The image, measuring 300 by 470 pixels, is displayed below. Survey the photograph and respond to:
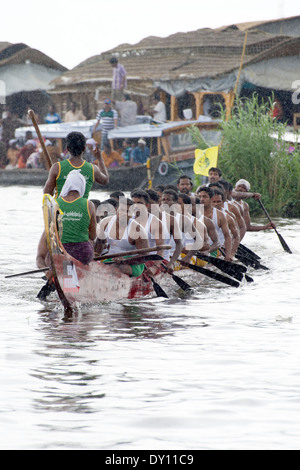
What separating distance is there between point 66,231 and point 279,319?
7.66 ft

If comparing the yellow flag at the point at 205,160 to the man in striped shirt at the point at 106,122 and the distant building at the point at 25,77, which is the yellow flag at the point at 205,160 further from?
the distant building at the point at 25,77

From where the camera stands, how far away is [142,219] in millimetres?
9602

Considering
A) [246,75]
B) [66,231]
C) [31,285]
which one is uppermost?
[246,75]

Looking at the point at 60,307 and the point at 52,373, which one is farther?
the point at 60,307

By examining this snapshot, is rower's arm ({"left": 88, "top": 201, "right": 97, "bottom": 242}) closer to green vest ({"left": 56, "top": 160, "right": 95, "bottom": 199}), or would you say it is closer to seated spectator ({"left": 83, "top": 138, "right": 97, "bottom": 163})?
green vest ({"left": 56, "top": 160, "right": 95, "bottom": 199})

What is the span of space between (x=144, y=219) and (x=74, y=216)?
1616 mm

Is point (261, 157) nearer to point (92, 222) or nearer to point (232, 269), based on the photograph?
point (232, 269)

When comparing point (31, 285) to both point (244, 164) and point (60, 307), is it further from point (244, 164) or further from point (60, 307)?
point (244, 164)

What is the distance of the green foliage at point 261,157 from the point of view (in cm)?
1736

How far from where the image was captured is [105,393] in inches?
220

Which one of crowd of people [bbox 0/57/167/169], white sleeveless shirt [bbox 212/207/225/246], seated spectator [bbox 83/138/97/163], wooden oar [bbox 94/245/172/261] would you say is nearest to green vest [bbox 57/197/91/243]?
wooden oar [bbox 94/245/172/261]

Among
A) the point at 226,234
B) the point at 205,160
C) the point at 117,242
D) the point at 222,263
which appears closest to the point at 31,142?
the point at 205,160

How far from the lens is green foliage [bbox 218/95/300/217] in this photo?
1736 cm
